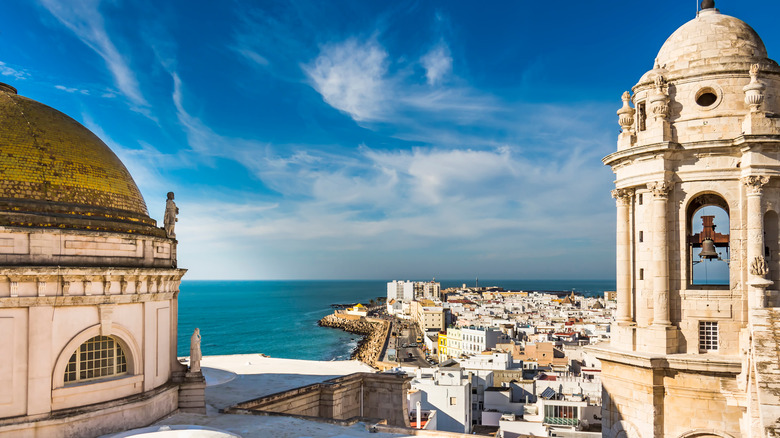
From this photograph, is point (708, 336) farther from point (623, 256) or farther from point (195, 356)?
point (195, 356)

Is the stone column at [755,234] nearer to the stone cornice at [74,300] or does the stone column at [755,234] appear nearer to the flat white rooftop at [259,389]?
the flat white rooftop at [259,389]

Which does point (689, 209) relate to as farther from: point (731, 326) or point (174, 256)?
point (174, 256)

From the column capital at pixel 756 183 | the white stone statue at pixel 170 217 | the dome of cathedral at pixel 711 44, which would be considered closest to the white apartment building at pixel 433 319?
the white stone statue at pixel 170 217

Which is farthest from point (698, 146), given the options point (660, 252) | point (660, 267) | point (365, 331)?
point (365, 331)

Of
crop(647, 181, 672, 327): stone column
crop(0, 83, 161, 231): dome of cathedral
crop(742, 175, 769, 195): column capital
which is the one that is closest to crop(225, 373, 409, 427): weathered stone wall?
crop(0, 83, 161, 231): dome of cathedral

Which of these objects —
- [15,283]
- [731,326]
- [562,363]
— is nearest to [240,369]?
[15,283]

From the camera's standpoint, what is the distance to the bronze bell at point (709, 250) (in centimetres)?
1925

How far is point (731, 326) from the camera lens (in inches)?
702

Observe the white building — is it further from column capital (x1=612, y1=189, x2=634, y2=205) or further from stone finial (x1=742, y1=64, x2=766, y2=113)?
stone finial (x1=742, y1=64, x2=766, y2=113)

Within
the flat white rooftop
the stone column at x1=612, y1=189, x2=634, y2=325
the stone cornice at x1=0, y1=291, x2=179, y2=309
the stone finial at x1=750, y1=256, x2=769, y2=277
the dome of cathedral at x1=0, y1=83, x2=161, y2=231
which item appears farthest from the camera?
the stone column at x1=612, y1=189, x2=634, y2=325

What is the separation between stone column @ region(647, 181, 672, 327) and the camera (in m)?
18.4

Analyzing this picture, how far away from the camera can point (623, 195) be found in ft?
65.7

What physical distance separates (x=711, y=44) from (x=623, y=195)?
549cm

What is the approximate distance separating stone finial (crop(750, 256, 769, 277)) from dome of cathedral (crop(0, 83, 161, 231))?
64.6 ft
